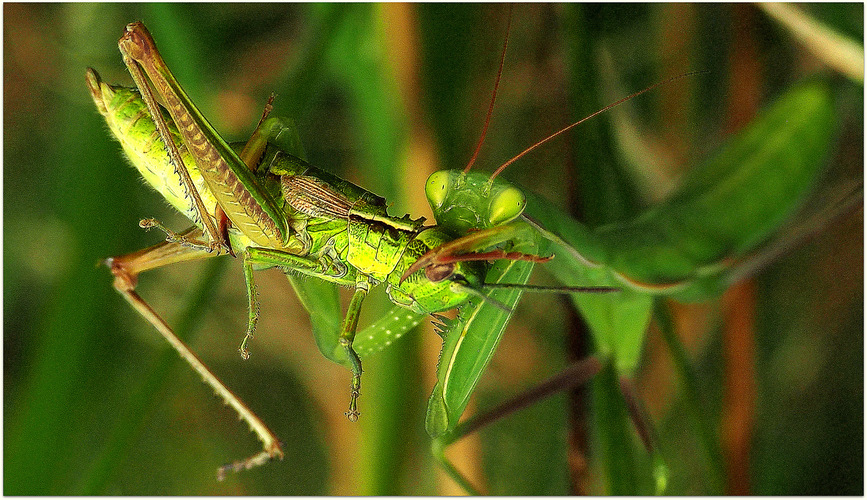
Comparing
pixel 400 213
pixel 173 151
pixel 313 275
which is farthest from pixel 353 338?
pixel 400 213

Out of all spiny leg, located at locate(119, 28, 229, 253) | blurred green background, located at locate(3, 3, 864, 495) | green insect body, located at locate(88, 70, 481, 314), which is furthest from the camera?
blurred green background, located at locate(3, 3, 864, 495)

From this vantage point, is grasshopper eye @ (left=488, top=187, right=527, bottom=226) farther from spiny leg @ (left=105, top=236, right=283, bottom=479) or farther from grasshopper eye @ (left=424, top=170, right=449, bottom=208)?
spiny leg @ (left=105, top=236, right=283, bottom=479)

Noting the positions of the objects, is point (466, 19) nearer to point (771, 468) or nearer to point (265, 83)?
point (265, 83)

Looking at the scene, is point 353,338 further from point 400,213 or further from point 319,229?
point 400,213

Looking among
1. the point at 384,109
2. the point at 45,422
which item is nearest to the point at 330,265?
the point at 384,109

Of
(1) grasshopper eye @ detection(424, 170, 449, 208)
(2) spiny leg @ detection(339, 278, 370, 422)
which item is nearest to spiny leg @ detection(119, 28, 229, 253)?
(2) spiny leg @ detection(339, 278, 370, 422)

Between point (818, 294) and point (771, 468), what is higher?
point (818, 294)
